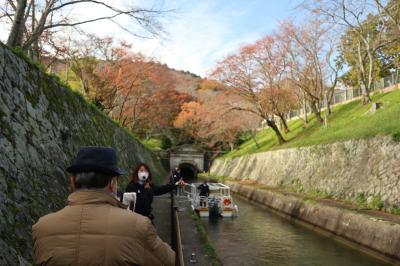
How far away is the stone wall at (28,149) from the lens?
4500 mm

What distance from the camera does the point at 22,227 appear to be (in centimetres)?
462

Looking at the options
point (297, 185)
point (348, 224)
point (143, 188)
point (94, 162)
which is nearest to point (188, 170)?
point (297, 185)

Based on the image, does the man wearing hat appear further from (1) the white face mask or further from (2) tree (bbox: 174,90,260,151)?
(2) tree (bbox: 174,90,260,151)

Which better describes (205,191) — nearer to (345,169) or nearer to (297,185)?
(297,185)

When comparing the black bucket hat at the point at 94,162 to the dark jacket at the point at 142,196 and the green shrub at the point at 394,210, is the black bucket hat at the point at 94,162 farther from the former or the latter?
the green shrub at the point at 394,210

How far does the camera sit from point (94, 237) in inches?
77.4

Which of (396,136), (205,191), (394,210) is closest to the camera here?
(394,210)

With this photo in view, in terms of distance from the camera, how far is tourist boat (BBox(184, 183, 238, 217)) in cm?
1845

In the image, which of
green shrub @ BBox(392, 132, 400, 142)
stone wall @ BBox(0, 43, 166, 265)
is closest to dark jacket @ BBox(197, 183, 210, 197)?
green shrub @ BBox(392, 132, 400, 142)

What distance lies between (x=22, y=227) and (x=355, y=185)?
13631mm

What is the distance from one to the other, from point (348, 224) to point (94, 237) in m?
12.2

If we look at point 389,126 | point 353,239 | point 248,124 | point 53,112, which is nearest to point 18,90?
point 53,112

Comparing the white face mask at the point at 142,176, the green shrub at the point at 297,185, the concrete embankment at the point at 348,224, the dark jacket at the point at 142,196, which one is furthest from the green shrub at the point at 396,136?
the white face mask at the point at 142,176

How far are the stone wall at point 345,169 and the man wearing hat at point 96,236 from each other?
Answer: 12.1 meters
